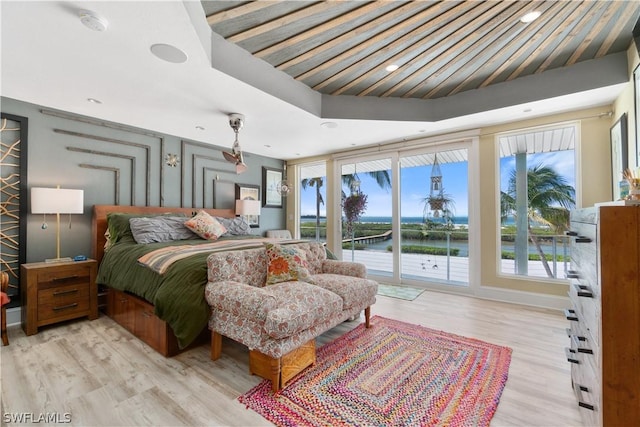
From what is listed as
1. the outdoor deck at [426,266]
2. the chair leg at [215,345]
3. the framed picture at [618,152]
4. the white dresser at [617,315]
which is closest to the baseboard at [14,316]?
the chair leg at [215,345]

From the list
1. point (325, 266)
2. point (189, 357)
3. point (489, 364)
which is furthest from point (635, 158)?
point (189, 357)

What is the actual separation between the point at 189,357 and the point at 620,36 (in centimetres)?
452

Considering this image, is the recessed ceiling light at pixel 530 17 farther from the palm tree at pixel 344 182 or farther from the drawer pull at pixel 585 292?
the palm tree at pixel 344 182

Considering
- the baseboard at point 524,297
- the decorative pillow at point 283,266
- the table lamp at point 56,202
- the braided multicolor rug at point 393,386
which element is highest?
the table lamp at point 56,202

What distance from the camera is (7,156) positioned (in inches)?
110

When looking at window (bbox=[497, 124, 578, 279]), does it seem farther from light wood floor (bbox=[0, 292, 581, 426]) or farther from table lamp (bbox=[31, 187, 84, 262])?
table lamp (bbox=[31, 187, 84, 262])

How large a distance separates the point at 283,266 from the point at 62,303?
7.82 ft

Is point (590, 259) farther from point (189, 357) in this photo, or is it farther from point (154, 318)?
point (154, 318)

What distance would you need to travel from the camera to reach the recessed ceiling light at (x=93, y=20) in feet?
5.20

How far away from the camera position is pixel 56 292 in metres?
2.74

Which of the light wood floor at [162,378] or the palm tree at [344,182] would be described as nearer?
the light wood floor at [162,378]

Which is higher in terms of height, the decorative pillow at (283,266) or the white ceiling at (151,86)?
the white ceiling at (151,86)

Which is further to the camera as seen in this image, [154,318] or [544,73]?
[544,73]

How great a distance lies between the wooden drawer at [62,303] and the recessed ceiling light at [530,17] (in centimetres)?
476
